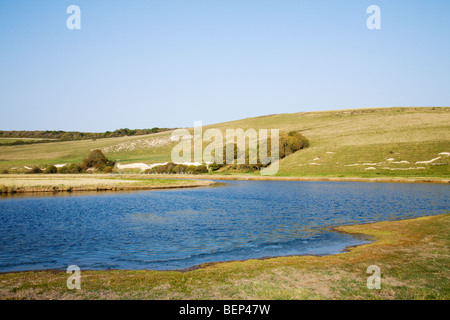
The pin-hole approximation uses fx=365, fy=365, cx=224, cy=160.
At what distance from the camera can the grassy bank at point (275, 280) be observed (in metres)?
10.0

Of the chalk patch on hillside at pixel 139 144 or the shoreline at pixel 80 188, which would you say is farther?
→ the chalk patch on hillside at pixel 139 144

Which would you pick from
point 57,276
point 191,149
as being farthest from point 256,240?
point 191,149

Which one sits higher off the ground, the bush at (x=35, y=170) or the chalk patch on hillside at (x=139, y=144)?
the chalk patch on hillside at (x=139, y=144)

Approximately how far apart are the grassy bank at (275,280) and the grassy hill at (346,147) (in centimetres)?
5490

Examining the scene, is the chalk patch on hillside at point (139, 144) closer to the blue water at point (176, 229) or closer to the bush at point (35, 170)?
the bush at point (35, 170)

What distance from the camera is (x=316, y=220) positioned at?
82.6ft

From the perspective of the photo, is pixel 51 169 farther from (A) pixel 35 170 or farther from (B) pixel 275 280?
(B) pixel 275 280

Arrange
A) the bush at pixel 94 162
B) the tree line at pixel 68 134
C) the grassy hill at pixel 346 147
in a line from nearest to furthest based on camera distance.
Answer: the grassy hill at pixel 346 147
the bush at pixel 94 162
the tree line at pixel 68 134

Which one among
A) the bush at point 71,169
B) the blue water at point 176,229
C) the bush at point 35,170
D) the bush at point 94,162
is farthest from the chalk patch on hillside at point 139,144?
the blue water at point 176,229

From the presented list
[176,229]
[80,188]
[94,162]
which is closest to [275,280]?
[176,229]

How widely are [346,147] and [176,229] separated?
7154 cm

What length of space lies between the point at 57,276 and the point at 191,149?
104609mm

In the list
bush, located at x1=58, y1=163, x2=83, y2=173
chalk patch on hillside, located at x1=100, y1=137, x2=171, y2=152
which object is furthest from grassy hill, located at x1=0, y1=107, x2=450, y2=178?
bush, located at x1=58, y1=163, x2=83, y2=173
